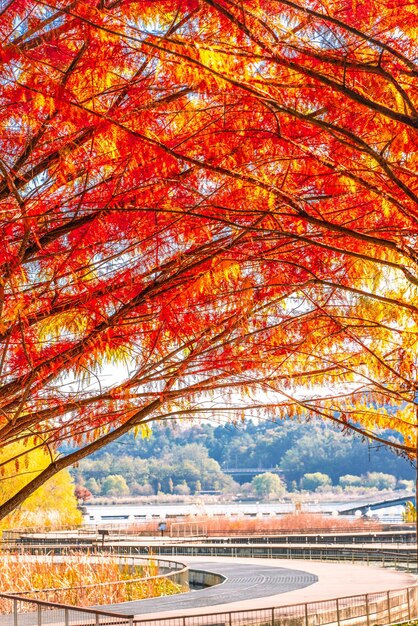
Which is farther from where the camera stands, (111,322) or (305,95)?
(111,322)

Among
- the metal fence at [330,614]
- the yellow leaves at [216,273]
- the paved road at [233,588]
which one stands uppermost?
the yellow leaves at [216,273]

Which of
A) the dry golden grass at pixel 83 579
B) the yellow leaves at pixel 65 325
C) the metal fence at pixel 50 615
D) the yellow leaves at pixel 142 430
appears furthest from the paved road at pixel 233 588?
the yellow leaves at pixel 65 325

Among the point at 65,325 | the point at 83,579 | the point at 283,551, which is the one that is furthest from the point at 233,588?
the point at 65,325

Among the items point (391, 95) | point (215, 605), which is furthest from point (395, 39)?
point (215, 605)

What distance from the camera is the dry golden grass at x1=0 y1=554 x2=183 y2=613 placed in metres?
20.7

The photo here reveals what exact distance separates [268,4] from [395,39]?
91 centimetres

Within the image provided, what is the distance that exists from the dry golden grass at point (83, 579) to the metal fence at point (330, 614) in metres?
5.09

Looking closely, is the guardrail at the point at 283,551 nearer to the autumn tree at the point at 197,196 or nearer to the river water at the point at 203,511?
the autumn tree at the point at 197,196

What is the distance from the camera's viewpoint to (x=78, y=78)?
636cm

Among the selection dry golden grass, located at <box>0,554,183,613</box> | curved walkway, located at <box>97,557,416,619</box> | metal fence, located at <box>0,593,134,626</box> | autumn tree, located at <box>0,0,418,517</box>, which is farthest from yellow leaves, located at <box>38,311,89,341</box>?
dry golden grass, located at <box>0,554,183,613</box>

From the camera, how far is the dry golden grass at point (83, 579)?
20.7 meters

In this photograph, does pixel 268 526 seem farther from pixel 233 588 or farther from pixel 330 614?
pixel 330 614

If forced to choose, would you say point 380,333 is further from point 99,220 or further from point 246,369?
point 99,220

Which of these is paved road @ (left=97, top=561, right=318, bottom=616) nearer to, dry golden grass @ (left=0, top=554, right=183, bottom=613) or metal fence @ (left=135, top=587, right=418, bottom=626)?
dry golden grass @ (left=0, top=554, right=183, bottom=613)
